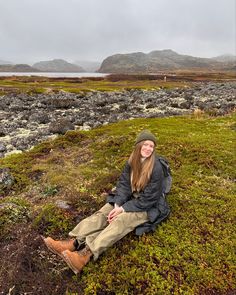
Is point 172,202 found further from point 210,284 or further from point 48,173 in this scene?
point 48,173

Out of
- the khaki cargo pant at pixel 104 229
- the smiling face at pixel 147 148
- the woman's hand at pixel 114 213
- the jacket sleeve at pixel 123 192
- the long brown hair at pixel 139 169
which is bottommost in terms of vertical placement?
the khaki cargo pant at pixel 104 229

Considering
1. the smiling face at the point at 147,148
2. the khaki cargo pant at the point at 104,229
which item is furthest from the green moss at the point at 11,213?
the smiling face at the point at 147,148

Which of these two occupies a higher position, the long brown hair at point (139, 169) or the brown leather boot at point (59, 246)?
the long brown hair at point (139, 169)

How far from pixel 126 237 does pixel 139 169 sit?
1.99 meters

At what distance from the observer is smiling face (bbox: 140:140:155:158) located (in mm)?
9945

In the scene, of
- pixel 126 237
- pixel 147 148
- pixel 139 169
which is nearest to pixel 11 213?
pixel 126 237

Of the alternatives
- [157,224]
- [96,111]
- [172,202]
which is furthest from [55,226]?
[96,111]

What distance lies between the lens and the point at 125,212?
9.41 metres

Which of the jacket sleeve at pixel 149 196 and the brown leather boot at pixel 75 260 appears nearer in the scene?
the brown leather boot at pixel 75 260

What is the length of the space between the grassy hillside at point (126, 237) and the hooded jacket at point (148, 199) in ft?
1.08

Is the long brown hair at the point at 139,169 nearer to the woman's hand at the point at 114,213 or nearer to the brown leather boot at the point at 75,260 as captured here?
the woman's hand at the point at 114,213

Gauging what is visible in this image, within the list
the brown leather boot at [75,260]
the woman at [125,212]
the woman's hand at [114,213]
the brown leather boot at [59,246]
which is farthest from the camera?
the woman's hand at [114,213]

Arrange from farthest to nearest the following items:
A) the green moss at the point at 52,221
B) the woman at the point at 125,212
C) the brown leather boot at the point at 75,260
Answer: the green moss at the point at 52,221, the woman at the point at 125,212, the brown leather boot at the point at 75,260

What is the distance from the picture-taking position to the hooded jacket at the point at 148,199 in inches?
374
